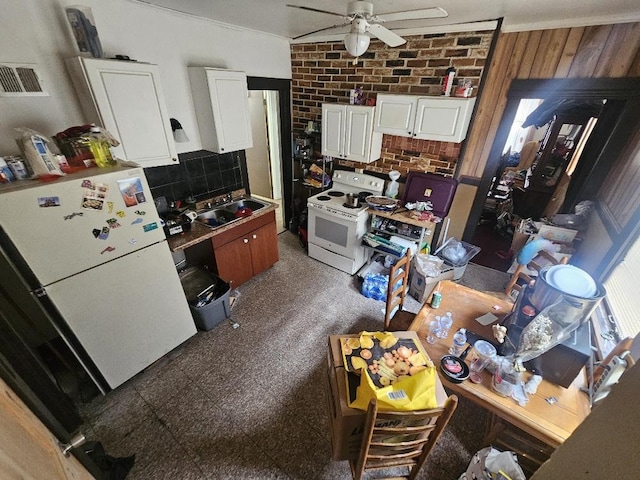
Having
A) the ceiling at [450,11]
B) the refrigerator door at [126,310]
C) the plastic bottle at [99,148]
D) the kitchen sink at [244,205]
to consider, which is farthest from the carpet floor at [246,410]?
the ceiling at [450,11]

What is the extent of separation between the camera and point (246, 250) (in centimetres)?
284

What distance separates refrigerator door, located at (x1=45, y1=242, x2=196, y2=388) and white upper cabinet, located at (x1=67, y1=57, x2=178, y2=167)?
0.80m

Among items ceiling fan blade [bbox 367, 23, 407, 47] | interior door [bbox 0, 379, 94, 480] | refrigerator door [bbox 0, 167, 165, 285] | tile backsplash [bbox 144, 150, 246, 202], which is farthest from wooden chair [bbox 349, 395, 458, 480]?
tile backsplash [bbox 144, 150, 246, 202]

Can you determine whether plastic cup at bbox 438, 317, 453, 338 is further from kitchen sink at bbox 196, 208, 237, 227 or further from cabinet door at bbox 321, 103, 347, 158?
cabinet door at bbox 321, 103, 347, 158

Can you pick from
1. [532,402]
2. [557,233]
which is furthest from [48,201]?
[557,233]

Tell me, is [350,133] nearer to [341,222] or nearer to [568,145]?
[341,222]

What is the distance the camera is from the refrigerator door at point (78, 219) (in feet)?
4.30

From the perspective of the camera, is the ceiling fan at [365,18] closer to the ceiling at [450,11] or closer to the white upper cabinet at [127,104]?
the ceiling at [450,11]

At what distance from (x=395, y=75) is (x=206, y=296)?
300 cm

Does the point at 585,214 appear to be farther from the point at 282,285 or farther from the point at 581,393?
the point at 282,285

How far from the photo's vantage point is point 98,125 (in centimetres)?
184

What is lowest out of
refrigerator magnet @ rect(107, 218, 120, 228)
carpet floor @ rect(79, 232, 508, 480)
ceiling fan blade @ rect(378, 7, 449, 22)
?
carpet floor @ rect(79, 232, 508, 480)

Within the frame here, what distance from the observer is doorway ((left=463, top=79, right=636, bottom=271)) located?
227 cm

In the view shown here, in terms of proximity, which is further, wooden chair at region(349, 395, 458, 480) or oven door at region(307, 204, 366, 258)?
oven door at region(307, 204, 366, 258)
